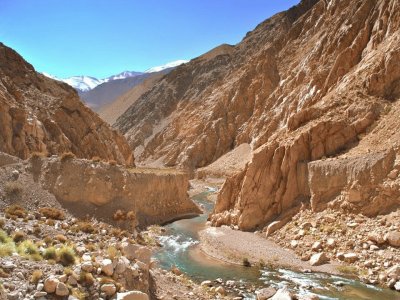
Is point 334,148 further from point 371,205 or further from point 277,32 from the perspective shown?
point 277,32

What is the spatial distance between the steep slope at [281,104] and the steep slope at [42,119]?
57.9ft

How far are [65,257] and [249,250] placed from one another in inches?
550

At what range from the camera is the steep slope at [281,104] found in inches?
1173

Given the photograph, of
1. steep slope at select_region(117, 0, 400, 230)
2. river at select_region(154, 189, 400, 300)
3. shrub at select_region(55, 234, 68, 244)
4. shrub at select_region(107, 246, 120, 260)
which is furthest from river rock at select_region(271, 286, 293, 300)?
steep slope at select_region(117, 0, 400, 230)

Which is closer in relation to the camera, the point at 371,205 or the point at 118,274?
the point at 118,274

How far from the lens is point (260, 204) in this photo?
1179 inches

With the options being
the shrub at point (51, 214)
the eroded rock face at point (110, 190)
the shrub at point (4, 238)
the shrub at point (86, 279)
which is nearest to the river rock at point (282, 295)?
the shrub at point (86, 279)

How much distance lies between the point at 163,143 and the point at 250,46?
104 feet

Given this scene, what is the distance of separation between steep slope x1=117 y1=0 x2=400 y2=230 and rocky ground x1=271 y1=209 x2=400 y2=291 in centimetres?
145

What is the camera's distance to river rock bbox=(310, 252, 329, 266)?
22625 millimetres

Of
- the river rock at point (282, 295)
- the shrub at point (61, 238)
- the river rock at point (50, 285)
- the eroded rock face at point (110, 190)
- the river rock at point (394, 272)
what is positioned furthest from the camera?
the eroded rock face at point (110, 190)

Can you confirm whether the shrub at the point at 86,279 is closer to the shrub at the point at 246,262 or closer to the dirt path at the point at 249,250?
the shrub at the point at 246,262

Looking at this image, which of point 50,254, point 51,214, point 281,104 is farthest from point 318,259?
point 281,104

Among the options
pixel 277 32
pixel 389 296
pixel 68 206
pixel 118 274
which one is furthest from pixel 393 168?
pixel 277 32
